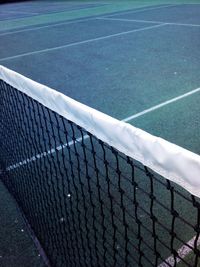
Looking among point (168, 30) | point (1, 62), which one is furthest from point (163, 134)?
point (168, 30)

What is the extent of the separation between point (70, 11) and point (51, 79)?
10046 millimetres

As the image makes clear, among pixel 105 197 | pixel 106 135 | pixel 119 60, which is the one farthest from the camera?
pixel 119 60

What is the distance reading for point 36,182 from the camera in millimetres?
3629

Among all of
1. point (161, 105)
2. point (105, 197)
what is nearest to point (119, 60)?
point (161, 105)

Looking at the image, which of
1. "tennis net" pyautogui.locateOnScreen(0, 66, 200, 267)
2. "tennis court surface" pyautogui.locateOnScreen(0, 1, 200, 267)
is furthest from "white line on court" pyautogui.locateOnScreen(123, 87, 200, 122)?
"tennis net" pyautogui.locateOnScreen(0, 66, 200, 267)

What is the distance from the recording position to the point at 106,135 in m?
1.76

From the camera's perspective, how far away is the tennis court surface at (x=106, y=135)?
1888 mm

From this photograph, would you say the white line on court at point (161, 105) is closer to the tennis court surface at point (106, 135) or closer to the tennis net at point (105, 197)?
the tennis court surface at point (106, 135)

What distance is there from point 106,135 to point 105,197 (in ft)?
5.61

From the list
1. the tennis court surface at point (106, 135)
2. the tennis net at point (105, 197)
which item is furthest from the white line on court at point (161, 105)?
the tennis net at point (105, 197)

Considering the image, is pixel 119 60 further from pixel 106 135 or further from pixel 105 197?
pixel 106 135

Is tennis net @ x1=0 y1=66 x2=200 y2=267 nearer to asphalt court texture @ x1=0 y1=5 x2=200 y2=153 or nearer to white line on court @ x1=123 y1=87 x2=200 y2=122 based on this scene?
white line on court @ x1=123 y1=87 x2=200 y2=122

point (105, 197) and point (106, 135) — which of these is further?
point (105, 197)

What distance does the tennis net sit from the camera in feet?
4.90
